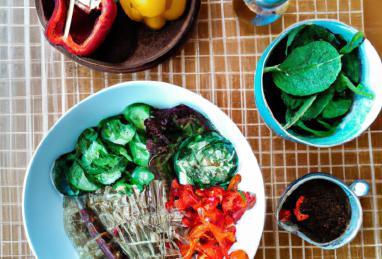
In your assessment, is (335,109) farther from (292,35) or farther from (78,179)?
(78,179)

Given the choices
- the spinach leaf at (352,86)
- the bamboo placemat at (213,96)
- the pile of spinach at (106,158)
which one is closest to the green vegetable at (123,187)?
the pile of spinach at (106,158)

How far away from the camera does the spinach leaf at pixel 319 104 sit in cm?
78

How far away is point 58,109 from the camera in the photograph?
85 cm

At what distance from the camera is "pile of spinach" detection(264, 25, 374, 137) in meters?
0.76

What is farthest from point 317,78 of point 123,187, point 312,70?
point 123,187

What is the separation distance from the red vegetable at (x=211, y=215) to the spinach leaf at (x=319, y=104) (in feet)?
0.49

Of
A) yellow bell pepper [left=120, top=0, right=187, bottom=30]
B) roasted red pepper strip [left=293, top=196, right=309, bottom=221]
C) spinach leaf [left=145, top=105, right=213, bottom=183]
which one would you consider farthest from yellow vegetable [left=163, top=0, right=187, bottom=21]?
roasted red pepper strip [left=293, top=196, right=309, bottom=221]

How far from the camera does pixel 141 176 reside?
814mm

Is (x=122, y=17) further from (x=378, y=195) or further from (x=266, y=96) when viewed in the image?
(x=378, y=195)

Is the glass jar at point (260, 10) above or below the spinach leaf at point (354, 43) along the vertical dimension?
above

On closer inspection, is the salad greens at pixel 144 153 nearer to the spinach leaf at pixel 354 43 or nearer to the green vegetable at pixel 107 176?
the green vegetable at pixel 107 176

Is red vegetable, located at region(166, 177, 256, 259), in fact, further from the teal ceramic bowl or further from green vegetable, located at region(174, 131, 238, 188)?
the teal ceramic bowl

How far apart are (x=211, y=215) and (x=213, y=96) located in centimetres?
21

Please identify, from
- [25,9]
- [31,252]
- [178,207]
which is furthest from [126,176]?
[25,9]
